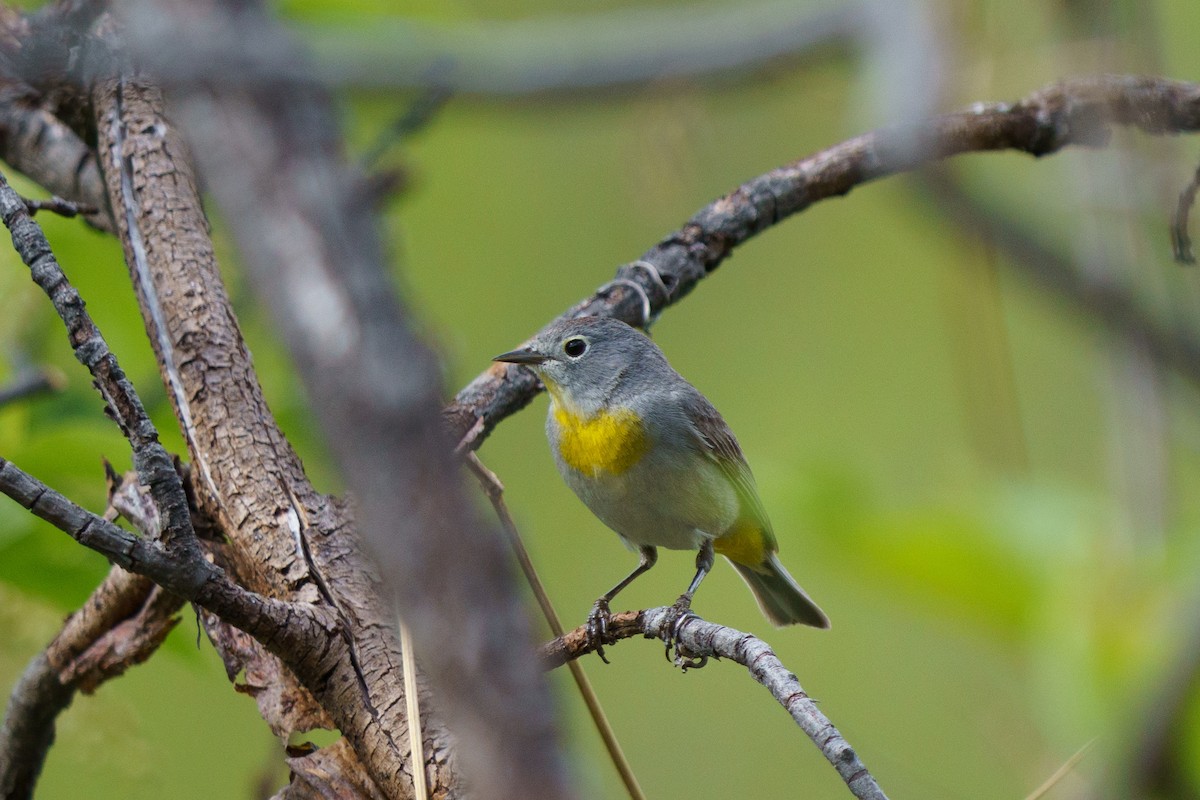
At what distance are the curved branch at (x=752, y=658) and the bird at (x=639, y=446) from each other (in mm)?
742

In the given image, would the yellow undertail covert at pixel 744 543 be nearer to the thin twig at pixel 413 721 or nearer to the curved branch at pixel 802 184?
the curved branch at pixel 802 184

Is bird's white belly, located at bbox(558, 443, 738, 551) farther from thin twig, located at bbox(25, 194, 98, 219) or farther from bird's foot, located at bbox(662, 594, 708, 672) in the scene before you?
thin twig, located at bbox(25, 194, 98, 219)

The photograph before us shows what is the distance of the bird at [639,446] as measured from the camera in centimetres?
242

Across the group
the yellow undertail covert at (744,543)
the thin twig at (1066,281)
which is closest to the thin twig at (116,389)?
the thin twig at (1066,281)

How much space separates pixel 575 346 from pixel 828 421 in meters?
4.36

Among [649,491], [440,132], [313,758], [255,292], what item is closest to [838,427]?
[440,132]

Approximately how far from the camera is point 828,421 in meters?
6.55

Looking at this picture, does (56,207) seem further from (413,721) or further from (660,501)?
(660,501)

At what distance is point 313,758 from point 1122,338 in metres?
1.07

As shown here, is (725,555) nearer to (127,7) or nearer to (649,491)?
(649,491)

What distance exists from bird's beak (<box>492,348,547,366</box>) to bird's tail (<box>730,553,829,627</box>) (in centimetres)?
97

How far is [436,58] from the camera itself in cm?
114

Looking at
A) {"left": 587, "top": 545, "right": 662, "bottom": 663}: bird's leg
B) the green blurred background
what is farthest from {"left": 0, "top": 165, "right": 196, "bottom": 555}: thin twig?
{"left": 587, "top": 545, "right": 662, "bottom": 663}: bird's leg

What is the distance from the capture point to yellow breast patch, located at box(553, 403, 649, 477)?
2.45 metres
